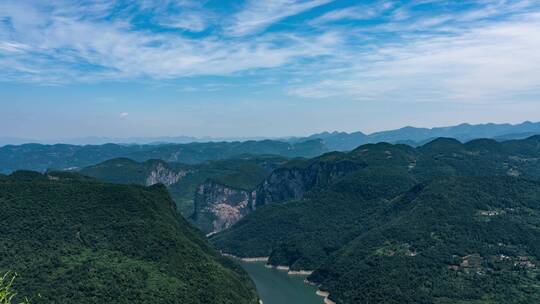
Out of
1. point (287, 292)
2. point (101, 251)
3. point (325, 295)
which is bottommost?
point (287, 292)

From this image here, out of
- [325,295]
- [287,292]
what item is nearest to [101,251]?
[287,292]

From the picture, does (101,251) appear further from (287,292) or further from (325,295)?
(325,295)

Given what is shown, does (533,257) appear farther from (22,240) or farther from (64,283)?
(22,240)

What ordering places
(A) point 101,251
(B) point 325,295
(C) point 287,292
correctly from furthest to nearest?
(C) point 287,292 < (B) point 325,295 < (A) point 101,251

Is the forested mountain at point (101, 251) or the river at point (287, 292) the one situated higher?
the forested mountain at point (101, 251)

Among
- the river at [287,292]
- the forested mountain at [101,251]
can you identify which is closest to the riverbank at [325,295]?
the river at [287,292]

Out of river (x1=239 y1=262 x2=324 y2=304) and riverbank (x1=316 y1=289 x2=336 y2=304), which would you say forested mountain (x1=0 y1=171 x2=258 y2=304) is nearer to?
river (x1=239 y1=262 x2=324 y2=304)

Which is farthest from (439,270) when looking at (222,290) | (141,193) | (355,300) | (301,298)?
(141,193)

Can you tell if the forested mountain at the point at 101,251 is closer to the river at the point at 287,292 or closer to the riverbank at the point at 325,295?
the river at the point at 287,292
